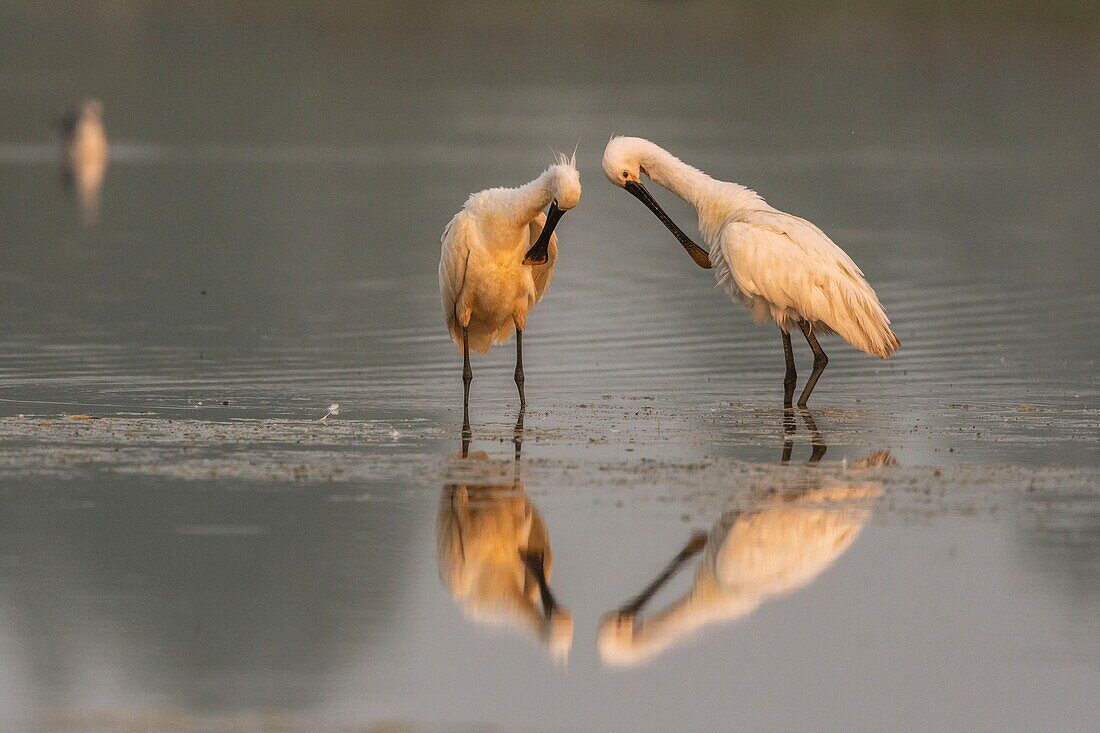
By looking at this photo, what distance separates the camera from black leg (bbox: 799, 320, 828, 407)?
1416 cm

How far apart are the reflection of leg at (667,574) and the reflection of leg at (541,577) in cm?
30

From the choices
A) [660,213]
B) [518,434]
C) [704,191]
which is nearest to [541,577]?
[518,434]

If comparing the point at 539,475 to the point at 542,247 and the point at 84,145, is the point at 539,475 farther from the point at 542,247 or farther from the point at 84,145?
the point at 84,145

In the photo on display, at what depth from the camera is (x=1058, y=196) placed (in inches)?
1245

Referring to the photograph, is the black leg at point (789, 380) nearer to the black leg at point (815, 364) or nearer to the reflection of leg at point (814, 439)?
the black leg at point (815, 364)

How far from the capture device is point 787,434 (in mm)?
12852

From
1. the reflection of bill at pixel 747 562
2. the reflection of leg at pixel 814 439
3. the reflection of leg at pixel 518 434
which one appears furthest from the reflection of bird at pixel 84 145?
the reflection of bill at pixel 747 562

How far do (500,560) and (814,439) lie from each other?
3487mm

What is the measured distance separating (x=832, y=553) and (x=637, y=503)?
1277 millimetres

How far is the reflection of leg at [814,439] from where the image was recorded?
472 inches

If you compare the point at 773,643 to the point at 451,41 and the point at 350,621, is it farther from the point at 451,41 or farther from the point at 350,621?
the point at 451,41

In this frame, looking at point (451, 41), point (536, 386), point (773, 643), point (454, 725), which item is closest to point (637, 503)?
point (773, 643)

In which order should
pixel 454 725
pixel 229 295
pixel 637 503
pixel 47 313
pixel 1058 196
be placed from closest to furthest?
pixel 454 725, pixel 637 503, pixel 47 313, pixel 229 295, pixel 1058 196

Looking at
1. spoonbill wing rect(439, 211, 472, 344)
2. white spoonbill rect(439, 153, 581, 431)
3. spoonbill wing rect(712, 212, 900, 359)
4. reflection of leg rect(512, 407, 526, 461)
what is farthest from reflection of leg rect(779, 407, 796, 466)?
spoonbill wing rect(439, 211, 472, 344)
